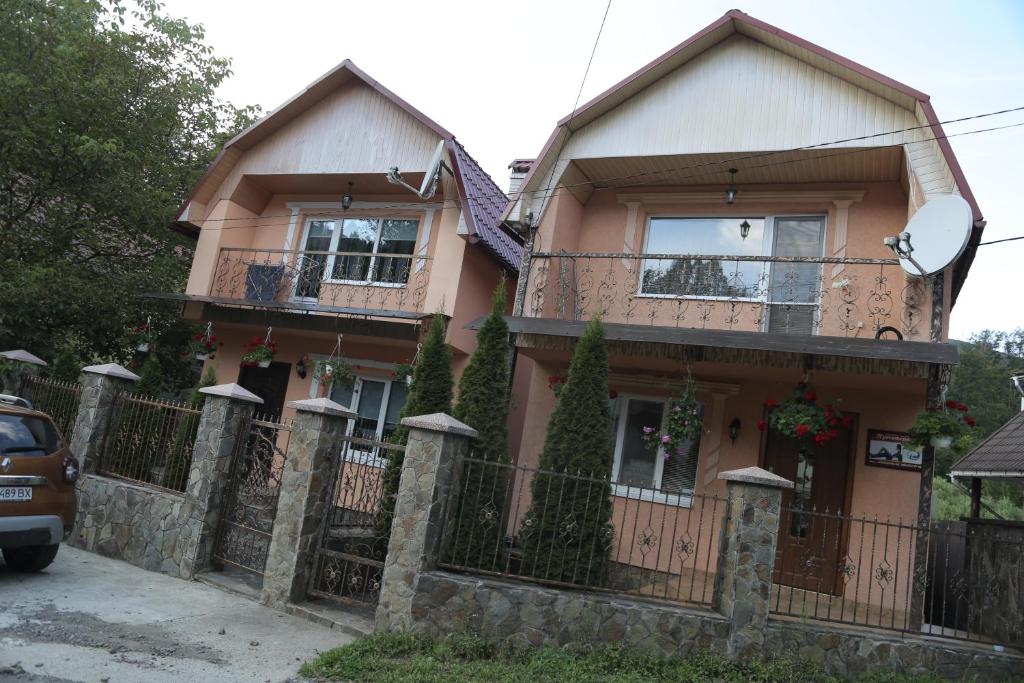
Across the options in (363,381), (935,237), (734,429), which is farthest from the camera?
(363,381)

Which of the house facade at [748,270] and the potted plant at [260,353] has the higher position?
the house facade at [748,270]

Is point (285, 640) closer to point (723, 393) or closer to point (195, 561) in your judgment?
point (195, 561)

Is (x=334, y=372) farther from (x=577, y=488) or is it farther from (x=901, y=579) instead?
(x=901, y=579)

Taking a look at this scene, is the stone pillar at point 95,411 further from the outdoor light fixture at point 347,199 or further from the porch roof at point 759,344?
the outdoor light fixture at point 347,199

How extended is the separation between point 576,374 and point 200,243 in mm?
8517

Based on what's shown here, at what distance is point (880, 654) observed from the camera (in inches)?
227

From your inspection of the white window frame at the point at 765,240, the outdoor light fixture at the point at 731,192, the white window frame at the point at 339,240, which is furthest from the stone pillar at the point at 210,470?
the outdoor light fixture at the point at 731,192

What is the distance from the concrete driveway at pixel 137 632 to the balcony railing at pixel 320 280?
4.98 m

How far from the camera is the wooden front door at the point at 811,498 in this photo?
854cm

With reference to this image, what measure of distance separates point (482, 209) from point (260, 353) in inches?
172

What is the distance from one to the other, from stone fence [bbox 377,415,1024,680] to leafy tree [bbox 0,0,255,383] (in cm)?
851

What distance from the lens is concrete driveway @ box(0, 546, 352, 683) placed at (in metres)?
4.71

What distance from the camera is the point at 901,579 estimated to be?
7.99 m

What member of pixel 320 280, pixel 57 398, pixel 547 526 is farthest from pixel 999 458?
pixel 57 398
